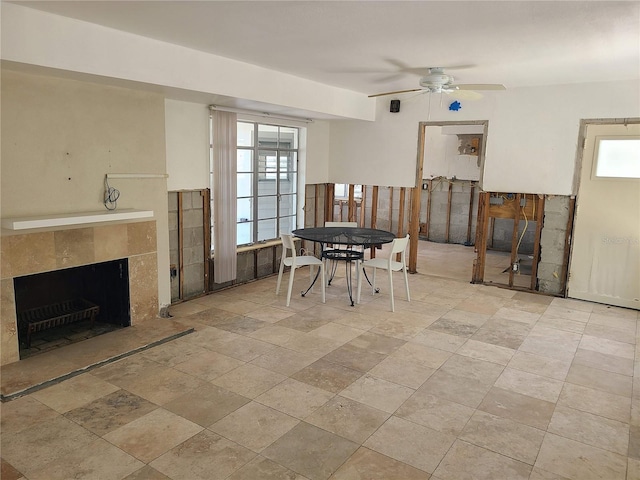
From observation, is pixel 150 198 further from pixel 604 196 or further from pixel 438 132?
pixel 438 132

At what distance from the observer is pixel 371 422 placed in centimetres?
311

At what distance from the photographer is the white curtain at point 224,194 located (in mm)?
5644

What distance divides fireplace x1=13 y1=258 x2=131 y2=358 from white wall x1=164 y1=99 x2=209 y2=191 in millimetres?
1253

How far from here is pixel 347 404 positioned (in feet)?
10.9

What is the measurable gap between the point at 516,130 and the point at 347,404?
15.1 ft

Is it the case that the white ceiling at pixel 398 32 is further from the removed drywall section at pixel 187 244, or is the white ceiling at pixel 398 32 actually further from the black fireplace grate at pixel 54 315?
the black fireplace grate at pixel 54 315

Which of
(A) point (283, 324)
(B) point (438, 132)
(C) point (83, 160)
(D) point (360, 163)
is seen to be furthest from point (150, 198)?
(B) point (438, 132)

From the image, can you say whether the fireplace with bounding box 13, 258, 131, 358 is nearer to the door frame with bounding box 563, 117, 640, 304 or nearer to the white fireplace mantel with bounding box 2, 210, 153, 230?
the white fireplace mantel with bounding box 2, 210, 153, 230

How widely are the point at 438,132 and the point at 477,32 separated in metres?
6.76

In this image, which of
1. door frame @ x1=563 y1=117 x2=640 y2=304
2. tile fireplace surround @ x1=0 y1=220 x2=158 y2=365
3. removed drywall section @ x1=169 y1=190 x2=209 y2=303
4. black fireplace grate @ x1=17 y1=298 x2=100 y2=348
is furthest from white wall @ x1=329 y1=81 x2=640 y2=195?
black fireplace grate @ x1=17 y1=298 x2=100 y2=348

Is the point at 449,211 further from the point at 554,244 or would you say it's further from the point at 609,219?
the point at 609,219

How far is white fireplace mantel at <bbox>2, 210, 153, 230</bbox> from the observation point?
3.52 metres

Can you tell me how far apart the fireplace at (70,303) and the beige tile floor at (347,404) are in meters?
0.68

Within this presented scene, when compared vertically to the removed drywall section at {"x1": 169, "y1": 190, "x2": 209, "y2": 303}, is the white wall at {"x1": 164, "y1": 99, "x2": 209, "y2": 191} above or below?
above
